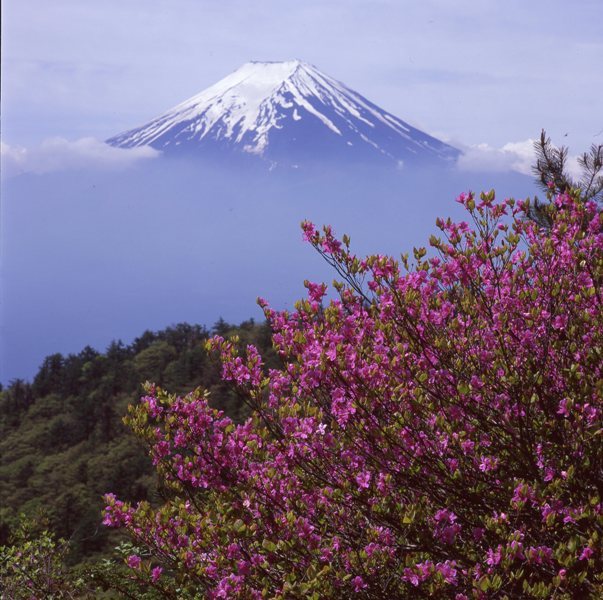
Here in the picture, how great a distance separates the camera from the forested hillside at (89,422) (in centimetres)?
4619

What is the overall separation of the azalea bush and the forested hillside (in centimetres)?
3264

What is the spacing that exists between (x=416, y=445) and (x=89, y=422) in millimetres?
62318

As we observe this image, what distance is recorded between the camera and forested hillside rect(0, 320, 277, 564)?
4619 cm

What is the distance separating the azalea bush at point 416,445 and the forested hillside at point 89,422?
107 feet

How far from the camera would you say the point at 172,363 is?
63.2 metres

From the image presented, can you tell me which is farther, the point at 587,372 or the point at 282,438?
the point at 282,438

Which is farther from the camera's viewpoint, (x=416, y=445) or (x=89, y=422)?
(x=89, y=422)

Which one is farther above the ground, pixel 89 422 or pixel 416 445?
pixel 89 422

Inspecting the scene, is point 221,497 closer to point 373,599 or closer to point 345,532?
point 345,532

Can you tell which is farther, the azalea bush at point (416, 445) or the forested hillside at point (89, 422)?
the forested hillside at point (89, 422)

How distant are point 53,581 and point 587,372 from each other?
782 centimetres

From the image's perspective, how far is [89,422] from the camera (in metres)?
64.2

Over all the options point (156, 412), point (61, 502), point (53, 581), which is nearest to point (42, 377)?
point (61, 502)

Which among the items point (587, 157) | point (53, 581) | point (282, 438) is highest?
point (587, 157)
